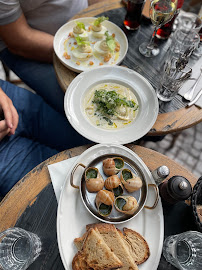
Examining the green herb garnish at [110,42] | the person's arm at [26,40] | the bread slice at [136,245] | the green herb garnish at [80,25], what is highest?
the green herb garnish at [80,25]

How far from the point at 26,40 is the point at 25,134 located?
0.55 metres

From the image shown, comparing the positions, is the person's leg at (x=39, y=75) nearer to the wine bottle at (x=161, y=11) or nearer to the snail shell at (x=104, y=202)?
the wine bottle at (x=161, y=11)

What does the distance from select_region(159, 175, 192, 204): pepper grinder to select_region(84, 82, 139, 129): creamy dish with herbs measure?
0.35m

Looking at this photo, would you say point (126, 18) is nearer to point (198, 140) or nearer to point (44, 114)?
point (44, 114)

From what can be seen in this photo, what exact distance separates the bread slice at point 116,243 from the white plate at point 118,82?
0.35 metres

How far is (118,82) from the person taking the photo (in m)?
1.13

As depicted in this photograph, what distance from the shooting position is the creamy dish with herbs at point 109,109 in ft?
3.36

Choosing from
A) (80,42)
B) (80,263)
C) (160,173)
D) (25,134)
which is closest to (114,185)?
(160,173)

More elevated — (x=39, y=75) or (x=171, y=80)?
(x=171, y=80)

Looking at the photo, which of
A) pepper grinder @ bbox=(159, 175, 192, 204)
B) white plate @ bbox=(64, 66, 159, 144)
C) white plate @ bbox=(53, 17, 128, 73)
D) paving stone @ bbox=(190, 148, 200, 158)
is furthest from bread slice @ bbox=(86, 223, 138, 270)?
paving stone @ bbox=(190, 148, 200, 158)

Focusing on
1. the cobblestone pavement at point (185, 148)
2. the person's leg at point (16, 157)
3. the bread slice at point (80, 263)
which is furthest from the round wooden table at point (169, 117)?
the cobblestone pavement at point (185, 148)

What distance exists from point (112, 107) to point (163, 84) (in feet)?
0.92

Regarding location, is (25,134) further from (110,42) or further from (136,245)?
(136,245)

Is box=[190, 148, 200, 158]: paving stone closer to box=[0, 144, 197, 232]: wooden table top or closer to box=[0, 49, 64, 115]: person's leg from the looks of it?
box=[0, 144, 197, 232]: wooden table top
